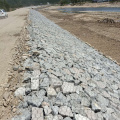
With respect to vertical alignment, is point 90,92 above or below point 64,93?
below

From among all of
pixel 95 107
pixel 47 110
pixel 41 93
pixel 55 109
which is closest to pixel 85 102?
pixel 95 107

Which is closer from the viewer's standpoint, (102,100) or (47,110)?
(47,110)

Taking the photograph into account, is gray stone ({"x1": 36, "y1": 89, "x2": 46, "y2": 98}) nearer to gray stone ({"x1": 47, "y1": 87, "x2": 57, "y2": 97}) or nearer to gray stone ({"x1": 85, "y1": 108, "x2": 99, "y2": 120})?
gray stone ({"x1": 47, "y1": 87, "x2": 57, "y2": 97})

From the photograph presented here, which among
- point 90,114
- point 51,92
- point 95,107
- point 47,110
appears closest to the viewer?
point 47,110

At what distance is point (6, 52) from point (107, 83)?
7.12 meters

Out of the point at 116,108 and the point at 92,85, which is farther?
the point at 92,85

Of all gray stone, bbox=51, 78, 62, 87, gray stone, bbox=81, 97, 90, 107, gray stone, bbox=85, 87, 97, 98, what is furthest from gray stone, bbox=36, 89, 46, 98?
gray stone, bbox=85, 87, 97, 98

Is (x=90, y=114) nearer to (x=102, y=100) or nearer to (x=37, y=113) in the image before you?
(x=102, y=100)

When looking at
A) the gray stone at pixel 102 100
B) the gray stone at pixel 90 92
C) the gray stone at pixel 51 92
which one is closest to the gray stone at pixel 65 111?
the gray stone at pixel 51 92

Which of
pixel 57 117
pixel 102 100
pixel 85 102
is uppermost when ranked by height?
pixel 57 117

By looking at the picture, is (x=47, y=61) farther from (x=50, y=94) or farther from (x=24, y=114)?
(x=24, y=114)

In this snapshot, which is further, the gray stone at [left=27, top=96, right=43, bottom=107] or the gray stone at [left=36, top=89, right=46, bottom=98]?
the gray stone at [left=36, top=89, right=46, bottom=98]

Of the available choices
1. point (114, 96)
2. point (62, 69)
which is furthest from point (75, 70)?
point (114, 96)

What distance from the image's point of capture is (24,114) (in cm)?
304
